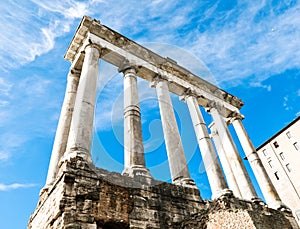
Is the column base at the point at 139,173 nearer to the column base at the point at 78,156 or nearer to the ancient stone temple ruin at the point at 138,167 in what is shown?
the ancient stone temple ruin at the point at 138,167

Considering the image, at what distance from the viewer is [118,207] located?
6.77 metres

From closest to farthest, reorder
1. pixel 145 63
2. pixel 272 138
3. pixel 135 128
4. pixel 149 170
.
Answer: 1. pixel 149 170
2. pixel 135 128
3. pixel 145 63
4. pixel 272 138

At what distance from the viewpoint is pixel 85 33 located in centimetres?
1335

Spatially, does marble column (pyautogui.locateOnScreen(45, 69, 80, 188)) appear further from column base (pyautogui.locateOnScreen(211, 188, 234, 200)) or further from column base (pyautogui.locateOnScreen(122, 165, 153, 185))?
column base (pyautogui.locateOnScreen(211, 188, 234, 200))

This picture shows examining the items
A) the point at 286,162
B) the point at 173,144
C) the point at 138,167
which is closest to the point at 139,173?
the point at 138,167

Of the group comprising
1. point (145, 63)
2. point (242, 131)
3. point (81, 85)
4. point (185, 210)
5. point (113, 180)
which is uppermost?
point (145, 63)

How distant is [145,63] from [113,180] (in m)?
8.70

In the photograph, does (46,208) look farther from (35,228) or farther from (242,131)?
(242,131)

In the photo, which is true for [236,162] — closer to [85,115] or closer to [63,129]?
[85,115]

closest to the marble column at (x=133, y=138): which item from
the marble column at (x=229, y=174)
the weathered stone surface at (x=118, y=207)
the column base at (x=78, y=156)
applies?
the weathered stone surface at (x=118, y=207)

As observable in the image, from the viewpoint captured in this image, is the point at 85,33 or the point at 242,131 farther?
the point at 242,131

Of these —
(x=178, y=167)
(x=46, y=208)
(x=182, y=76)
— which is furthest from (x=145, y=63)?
(x=46, y=208)

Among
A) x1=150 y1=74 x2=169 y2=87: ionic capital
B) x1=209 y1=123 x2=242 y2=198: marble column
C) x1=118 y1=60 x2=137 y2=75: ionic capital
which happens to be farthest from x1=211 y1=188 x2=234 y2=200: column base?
x1=118 y1=60 x2=137 y2=75: ionic capital

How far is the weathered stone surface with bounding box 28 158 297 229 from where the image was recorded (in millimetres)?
6109
